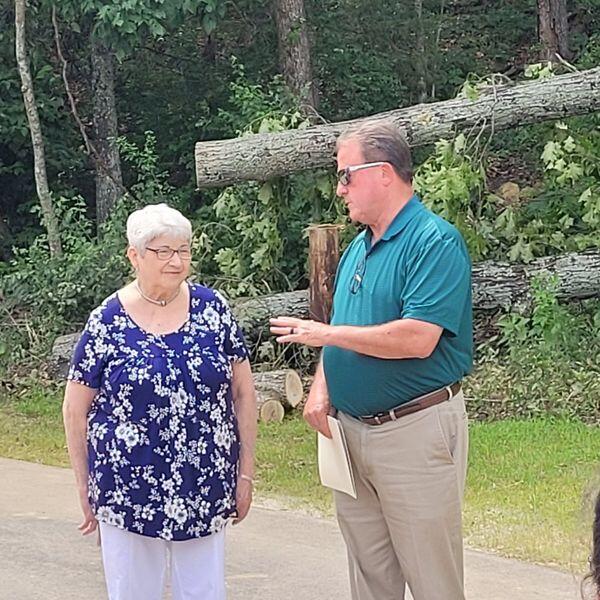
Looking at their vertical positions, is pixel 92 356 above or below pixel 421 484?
above

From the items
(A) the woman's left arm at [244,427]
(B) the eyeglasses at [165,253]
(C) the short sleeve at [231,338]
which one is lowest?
(A) the woman's left arm at [244,427]

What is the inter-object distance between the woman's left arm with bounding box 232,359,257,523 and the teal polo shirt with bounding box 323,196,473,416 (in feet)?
1.04

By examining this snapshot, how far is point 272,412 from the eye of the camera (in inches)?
379

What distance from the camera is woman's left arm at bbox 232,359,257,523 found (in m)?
3.94

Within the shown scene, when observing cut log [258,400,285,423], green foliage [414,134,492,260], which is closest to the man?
cut log [258,400,285,423]

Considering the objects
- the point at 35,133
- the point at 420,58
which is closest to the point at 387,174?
the point at 35,133

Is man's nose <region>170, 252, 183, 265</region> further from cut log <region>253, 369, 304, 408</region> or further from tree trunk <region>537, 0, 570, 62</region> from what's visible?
tree trunk <region>537, 0, 570, 62</region>

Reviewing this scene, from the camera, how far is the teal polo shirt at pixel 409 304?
3.66 m

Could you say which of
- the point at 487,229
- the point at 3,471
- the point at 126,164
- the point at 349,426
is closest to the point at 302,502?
the point at 3,471

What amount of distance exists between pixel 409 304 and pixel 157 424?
2.97ft

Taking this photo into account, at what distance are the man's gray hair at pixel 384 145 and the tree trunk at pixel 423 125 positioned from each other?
19.9 ft

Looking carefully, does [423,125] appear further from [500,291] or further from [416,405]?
[416,405]

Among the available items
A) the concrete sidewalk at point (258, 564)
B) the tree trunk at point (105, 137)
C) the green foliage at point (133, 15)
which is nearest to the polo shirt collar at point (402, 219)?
the concrete sidewalk at point (258, 564)

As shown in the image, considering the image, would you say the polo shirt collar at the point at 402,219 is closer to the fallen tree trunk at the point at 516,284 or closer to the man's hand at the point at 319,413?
the man's hand at the point at 319,413
